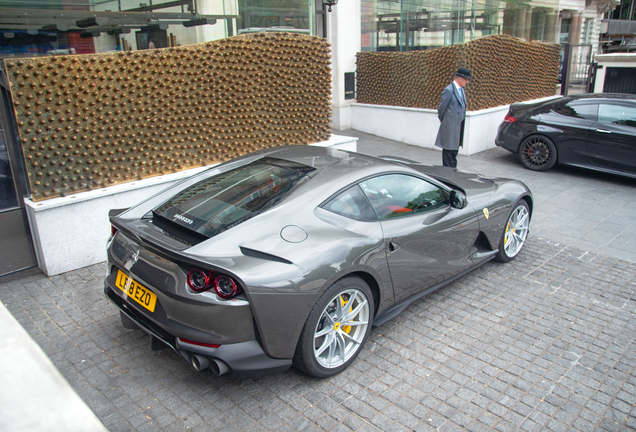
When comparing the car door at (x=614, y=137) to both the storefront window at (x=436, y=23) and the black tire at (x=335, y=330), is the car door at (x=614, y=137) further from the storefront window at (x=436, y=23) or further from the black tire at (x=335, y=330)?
the black tire at (x=335, y=330)

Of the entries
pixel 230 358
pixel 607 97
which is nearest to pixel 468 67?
pixel 607 97

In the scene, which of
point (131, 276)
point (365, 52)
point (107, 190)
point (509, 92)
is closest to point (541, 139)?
point (509, 92)

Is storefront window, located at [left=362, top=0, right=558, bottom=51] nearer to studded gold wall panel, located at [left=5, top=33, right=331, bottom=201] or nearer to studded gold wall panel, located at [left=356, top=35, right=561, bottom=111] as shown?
studded gold wall panel, located at [left=356, top=35, right=561, bottom=111]

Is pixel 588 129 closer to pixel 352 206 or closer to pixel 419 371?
pixel 352 206

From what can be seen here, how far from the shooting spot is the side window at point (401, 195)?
12.9 ft

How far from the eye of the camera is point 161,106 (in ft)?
19.7

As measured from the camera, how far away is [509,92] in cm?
1212

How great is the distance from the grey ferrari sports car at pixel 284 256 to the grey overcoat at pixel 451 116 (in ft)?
11.8

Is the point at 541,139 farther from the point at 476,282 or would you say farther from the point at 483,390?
the point at 483,390

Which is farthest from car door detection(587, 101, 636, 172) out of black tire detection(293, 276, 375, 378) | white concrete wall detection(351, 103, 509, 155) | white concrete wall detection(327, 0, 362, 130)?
black tire detection(293, 276, 375, 378)

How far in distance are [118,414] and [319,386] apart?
4.33ft

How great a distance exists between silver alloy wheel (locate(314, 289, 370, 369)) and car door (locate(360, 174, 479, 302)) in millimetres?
407

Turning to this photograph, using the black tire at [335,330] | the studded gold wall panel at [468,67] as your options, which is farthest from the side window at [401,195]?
the studded gold wall panel at [468,67]

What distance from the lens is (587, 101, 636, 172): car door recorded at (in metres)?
8.40
